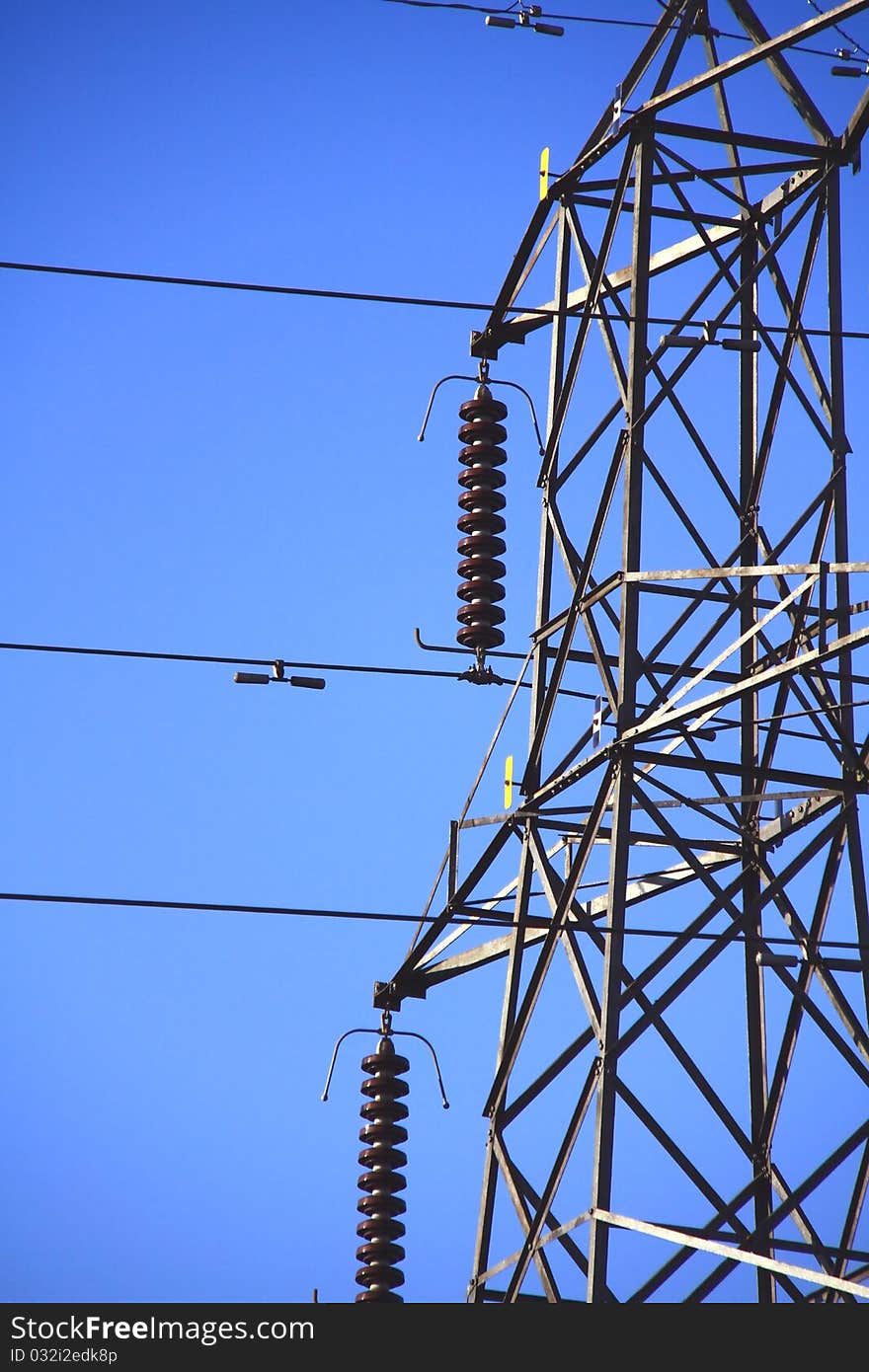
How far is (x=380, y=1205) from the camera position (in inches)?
766

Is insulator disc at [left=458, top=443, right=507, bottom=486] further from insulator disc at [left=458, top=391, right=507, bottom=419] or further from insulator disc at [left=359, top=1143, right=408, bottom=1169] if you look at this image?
insulator disc at [left=359, top=1143, right=408, bottom=1169]

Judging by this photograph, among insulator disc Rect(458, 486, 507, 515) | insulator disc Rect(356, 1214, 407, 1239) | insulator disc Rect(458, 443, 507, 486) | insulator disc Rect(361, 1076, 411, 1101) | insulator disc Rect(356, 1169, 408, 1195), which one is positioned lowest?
insulator disc Rect(356, 1214, 407, 1239)

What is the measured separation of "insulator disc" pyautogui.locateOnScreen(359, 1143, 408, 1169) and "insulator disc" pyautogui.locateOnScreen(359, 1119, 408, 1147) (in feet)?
0.18

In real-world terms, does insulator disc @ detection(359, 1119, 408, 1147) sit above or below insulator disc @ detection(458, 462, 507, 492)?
below

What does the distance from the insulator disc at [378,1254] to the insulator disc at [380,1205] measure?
0.23 m

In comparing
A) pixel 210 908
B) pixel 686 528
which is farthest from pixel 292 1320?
pixel 686 528

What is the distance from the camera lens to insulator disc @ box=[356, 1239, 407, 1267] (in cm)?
1925

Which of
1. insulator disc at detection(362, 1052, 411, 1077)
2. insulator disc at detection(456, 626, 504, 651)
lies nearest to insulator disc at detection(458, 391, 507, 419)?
insulator disc at detection(456, 626, 504, 651)

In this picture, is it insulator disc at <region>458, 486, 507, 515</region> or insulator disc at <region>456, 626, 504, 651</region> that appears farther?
insulator disc at <region>458, 486, 507, 515</region>

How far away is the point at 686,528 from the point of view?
1770 cm

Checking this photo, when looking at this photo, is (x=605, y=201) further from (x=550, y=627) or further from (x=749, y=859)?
(x=749, y=859)

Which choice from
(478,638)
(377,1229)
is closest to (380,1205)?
(377,1229)

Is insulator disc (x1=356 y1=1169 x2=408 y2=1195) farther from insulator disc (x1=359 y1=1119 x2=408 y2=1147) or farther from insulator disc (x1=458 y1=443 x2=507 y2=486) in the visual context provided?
insulator disc (x1=458 y1=443 x2=507 y2=486)

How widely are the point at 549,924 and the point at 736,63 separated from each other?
6473 mm
